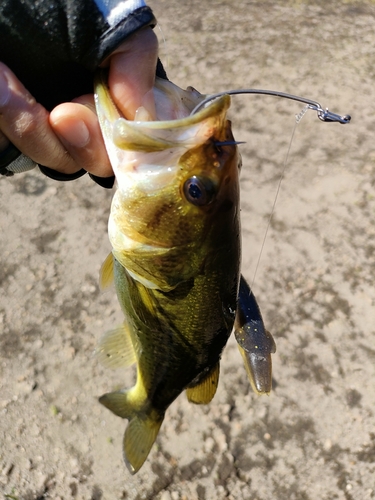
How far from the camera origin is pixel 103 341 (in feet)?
6.61

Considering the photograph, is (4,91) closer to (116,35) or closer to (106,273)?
(116,35)

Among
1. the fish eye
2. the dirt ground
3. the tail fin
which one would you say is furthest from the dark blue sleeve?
the tail fin

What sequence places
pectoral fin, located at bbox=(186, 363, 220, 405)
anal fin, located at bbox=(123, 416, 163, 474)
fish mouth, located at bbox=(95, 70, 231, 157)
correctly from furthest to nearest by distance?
anal fin, located at bbox=(123, 416, 163, 474) → pectoral fin, located at bbox=(186, 363, 220, 405) → fish mouth, located at bbox=(95, 70, 231, 157)

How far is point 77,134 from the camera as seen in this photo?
1388mm

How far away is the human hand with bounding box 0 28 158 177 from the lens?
1.30 m

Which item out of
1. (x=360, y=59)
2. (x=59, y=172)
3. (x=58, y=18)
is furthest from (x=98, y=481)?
(x=360, y=59)

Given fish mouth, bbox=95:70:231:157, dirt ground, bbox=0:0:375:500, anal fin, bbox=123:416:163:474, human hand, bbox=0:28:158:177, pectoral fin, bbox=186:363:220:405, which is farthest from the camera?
dirt ground, bbox=0:0:375:500

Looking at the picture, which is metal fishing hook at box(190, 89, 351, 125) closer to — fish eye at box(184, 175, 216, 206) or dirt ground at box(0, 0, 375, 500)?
fish eye at box(184, 175, 216, 206)

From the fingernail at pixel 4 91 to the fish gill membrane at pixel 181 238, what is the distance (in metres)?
0.24

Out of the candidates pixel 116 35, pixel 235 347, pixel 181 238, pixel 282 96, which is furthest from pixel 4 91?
pixel 235 347

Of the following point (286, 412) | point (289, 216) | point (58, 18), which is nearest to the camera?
point (58, 18)

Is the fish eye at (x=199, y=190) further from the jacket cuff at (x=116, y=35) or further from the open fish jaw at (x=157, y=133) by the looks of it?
the jacket cuff at (x=116, y=35)

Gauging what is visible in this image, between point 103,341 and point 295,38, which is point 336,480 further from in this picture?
point 295,38

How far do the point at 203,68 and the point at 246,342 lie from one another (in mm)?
4109
